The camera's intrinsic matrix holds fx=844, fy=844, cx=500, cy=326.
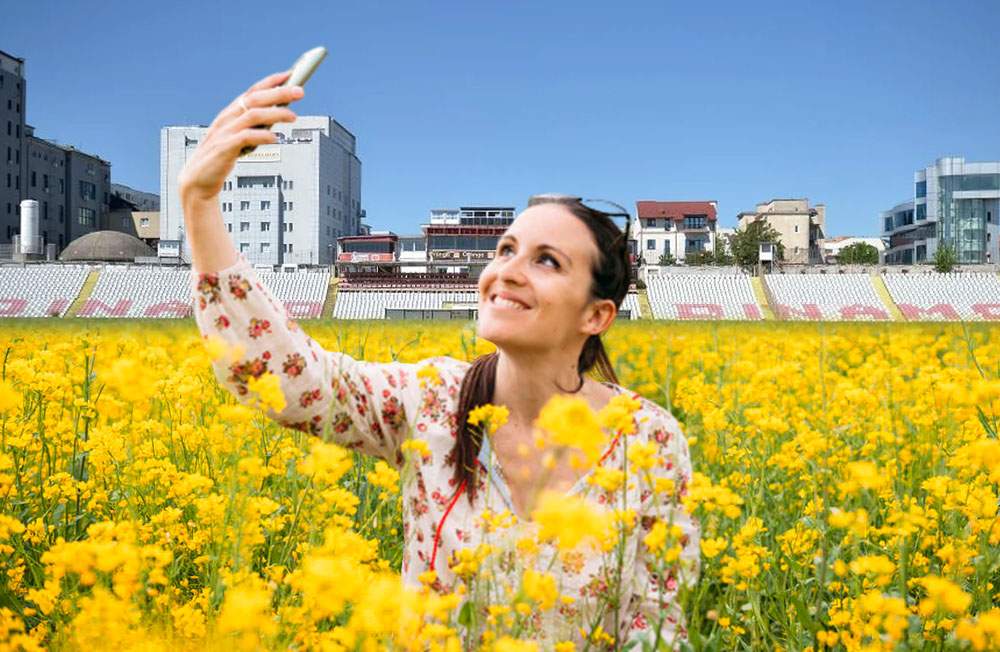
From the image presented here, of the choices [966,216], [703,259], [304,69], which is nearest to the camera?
[304,69]

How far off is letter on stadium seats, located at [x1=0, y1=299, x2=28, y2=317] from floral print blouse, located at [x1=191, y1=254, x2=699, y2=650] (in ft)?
141

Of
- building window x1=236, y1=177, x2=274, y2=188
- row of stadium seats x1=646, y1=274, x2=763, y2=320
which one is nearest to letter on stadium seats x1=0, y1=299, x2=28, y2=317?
row of stadium seats x1=646, y1=274, x2=763, y2=320

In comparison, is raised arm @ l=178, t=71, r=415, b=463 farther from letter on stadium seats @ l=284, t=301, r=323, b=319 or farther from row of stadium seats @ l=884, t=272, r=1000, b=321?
letter on stadium seats @ l=284, t=301, r=323, b=319

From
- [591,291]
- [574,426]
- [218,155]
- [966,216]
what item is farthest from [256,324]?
[966,216]

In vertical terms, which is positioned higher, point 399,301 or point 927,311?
point 399,301

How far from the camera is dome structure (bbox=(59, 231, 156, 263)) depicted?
61906mm

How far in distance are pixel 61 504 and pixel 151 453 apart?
31cm

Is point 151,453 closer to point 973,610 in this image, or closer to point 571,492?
point 571,492

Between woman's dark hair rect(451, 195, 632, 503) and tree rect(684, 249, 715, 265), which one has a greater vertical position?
tree rect(684, 249, 715, 265)

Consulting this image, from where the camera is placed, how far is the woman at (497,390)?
170cm

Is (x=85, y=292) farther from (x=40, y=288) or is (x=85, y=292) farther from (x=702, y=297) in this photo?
(x=702, y=297)

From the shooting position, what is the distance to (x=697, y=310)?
137 feet

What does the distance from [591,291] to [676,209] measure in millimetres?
81446

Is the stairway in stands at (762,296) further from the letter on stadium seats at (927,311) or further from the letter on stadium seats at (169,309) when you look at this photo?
the letter on stadium seats at (169,309)
